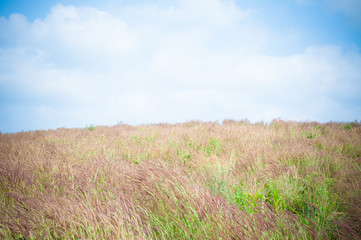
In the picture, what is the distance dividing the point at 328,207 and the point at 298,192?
0.42m

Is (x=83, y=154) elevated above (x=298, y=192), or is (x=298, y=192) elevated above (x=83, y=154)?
(x=83, y=154)

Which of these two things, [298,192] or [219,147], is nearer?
[298,192]

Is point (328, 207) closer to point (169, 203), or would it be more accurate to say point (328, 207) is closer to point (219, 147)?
point (169, 203)

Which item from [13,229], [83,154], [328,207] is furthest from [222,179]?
[83,154]

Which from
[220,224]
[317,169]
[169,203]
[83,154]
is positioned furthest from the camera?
[83,154]

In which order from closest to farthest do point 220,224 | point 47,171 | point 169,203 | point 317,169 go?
point 220,224 < point 169,203 < point 47,171 < point 317,169

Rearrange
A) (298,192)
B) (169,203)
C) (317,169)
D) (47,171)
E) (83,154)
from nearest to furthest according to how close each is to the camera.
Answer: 1. (169,203)
2. (298,192)
3. (47,171)
4. (317,169)
5. (83,154)

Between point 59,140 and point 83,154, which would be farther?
point 59,140

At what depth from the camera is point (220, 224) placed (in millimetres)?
1464

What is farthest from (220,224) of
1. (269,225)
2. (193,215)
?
(269,225)

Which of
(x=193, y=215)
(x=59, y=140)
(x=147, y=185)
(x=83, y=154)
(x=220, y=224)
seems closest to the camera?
(x=220, y=224)

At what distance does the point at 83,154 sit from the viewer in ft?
14.3

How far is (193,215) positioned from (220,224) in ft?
0.86

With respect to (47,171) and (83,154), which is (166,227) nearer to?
(47,171)
